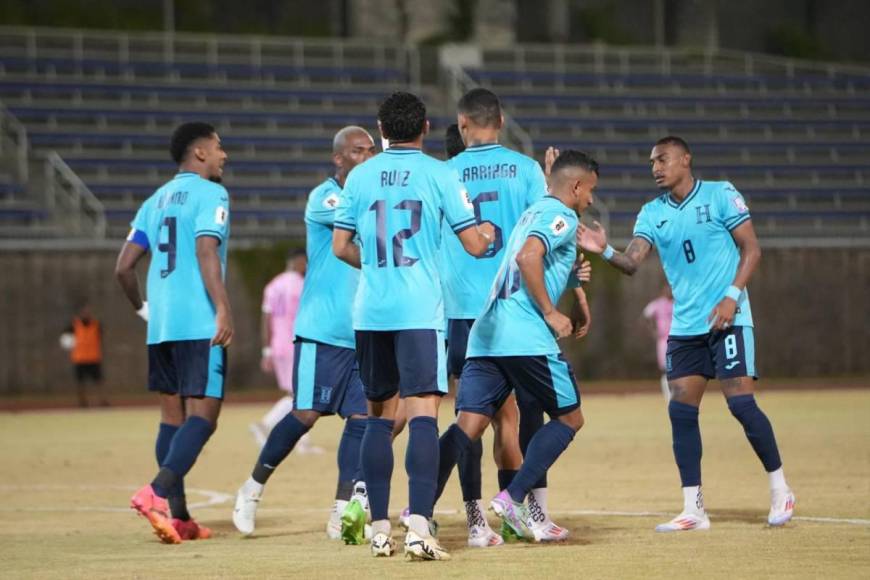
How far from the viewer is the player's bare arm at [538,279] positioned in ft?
26.0

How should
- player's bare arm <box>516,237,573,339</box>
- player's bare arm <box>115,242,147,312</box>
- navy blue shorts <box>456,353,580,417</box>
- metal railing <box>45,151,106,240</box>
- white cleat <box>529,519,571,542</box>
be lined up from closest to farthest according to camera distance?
1. player's bare arm <box>516,237,573,339</box>
2. navy blue shorts <box>456,353,580,417</box>
3. white cleat <box>529,519,571,542</box>
4. player's bare arm <box>115,242,147,312</box>
5. metal railing <box>45,151,106,240</box>

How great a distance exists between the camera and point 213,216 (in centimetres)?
945

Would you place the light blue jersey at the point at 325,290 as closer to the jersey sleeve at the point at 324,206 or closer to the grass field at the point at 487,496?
the jersey sleeve at the point at 324,206

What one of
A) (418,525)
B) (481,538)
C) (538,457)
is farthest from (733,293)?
(418,525)

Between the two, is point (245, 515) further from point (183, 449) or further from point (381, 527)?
point (381, 527)

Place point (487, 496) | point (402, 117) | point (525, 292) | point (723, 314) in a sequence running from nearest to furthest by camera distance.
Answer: point (402, 117) → point (525, 292) → point (723, 314) → point (487, 496)

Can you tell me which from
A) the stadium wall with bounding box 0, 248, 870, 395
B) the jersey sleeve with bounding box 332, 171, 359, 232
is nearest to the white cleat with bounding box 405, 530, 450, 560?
the jersey sleeve with bounding box 332, 171, 359, 232

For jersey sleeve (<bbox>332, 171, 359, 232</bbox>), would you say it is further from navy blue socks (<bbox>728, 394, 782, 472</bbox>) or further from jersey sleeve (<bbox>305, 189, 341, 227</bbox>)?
navy blue socks (<bbox>728, 394, 782, 472</bbox>)

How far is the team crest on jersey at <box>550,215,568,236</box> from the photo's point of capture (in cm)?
805

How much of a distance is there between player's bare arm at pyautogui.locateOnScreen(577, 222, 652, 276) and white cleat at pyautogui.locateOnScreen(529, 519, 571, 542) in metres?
1.62

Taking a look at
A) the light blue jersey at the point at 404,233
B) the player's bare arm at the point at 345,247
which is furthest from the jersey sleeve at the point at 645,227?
the player's bare arm at the point at 345,247

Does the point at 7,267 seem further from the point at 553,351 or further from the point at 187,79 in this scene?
the point at 553,351

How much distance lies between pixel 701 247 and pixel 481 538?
260cm

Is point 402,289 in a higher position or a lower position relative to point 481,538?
higher
